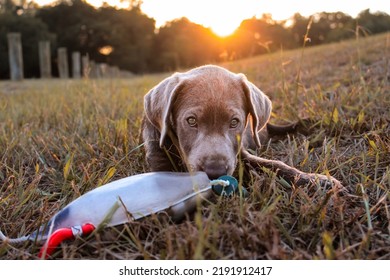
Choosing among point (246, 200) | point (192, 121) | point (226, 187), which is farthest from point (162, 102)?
point (246, 200)

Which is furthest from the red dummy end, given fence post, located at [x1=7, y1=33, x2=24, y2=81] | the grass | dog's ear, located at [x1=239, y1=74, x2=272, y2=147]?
fence post, located at [x1=7, y1=33, x2=24, y2=81]

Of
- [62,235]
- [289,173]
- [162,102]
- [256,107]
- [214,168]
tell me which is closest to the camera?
[62,235]

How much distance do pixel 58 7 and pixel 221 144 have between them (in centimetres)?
5014

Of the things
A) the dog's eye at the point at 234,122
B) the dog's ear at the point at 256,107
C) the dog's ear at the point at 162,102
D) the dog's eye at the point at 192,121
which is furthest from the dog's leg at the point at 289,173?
the dog's ear at the point at 162,102

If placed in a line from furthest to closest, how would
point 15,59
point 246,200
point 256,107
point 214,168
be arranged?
1. point 15,59
2. point 256,107
3. point 214,168
4. point 246,200

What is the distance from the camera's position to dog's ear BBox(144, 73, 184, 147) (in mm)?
3039

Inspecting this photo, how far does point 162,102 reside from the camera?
10.4 ft

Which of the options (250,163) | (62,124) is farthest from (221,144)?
(62,124)

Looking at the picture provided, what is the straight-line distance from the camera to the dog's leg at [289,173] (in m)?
2.61

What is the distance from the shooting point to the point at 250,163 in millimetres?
3201

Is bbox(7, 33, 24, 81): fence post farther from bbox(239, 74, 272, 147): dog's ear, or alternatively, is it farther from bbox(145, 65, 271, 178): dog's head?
bbox(239, 74, 272, 147): dog's ear

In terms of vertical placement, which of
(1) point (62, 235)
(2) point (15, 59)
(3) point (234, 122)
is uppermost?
(2) point (15, 59)

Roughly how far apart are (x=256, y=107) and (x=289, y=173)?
2.16 feet

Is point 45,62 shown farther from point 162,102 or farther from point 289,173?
point 289,173
